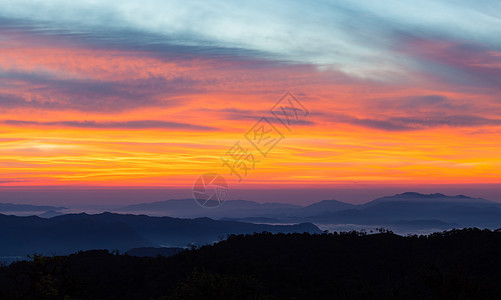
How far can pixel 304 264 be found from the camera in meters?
116

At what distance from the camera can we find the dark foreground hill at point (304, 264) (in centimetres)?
8861

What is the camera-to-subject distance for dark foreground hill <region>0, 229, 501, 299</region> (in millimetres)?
88613

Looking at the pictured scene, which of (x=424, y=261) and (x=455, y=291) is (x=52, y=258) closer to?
(x=455, y=291)

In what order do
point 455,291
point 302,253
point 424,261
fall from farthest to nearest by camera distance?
point 302,253 < point 424,261 < point 455,291

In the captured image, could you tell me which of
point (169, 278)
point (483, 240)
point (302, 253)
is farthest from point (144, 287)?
point (483, 240)

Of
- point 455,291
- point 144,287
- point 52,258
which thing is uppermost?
point 52,258

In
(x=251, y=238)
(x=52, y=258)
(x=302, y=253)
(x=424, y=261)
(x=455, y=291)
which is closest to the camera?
(x=52, y=258)

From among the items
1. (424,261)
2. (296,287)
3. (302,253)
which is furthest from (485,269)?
(302,253)

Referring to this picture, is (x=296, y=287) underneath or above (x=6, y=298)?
underneath

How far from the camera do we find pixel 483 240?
114 meters

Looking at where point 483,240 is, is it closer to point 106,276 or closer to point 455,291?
point 455,291

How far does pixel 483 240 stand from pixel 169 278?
67132 mm

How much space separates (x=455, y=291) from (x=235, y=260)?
70482 millimetres

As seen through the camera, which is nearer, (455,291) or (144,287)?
(455,291)
